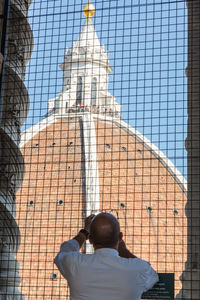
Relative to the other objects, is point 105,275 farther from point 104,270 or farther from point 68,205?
point 68,205

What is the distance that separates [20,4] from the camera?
172 inches

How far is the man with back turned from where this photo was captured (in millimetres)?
1446

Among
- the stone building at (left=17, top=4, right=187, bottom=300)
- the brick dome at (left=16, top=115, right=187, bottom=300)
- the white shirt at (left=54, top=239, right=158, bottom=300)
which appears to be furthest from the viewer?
the brick dome at (left=16, top=115, right=187, bottom=300)

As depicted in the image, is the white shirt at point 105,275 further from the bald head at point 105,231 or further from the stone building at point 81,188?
the stone building at point 81,188

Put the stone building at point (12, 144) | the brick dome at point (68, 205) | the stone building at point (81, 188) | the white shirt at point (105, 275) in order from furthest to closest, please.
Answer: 1. the brick dome at point (68, 205)
2. the stone building at point (81, 188)
3. the stone building at point (12, 144)
4. the white shirt at point (105, 275)

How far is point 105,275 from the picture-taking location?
4.78ft

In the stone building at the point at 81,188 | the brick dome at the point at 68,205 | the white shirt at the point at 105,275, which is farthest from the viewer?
the brick dome at the point at 68,205

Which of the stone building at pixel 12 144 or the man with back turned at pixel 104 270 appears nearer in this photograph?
the man with back turned at pixel 104 270

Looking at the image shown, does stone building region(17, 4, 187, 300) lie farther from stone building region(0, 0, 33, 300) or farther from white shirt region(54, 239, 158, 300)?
white shirt region(54, 239, 158, 300)

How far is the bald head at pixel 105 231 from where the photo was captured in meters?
1.50

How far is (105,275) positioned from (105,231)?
4.5 inches

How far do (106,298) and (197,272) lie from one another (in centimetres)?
197

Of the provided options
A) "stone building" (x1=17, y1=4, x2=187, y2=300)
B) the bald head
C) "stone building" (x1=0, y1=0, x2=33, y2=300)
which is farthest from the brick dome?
the bald head

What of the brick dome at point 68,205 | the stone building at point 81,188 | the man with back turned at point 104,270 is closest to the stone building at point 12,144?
the stone building at point 81,188
